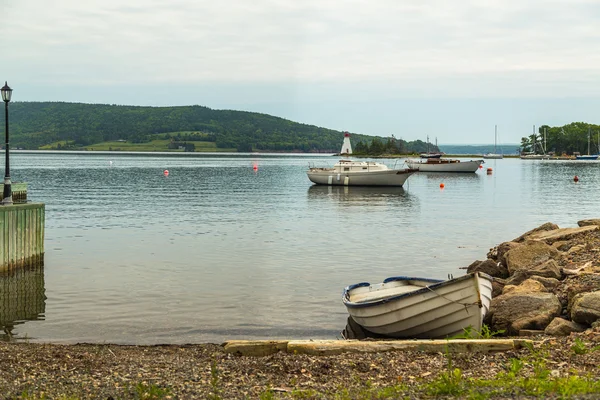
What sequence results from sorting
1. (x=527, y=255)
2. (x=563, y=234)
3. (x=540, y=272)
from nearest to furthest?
(x=540, y=272), (x=527, y=255), (x=563, y=234)

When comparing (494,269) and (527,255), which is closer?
(527,255)

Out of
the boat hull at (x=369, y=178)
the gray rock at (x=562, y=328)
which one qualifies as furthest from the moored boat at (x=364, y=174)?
the gray rock at (x=562, y=328)

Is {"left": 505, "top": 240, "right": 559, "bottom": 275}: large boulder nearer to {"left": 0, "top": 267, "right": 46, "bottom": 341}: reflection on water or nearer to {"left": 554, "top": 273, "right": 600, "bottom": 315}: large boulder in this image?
{"left": 554, "top": 273, "right": 600, "bottom": 315}: large boulder

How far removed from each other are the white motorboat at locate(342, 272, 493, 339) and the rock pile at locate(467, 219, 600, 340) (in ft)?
2.15

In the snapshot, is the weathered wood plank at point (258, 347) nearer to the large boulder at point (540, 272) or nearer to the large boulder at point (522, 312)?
the large boulder at point (522, 312)

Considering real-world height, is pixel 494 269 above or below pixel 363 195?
below

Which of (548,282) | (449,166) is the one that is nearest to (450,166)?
(449,166)

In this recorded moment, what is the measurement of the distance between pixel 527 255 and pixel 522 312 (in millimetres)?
6372

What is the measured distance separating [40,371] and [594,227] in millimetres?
19456

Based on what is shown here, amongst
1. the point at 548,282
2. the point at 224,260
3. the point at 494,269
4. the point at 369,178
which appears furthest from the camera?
the point at 369,178

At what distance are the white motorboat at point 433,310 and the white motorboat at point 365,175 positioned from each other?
64.6 meters

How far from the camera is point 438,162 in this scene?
129375 mm

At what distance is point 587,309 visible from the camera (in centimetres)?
1310

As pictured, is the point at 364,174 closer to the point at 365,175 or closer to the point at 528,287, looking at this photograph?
the point at 365,175
